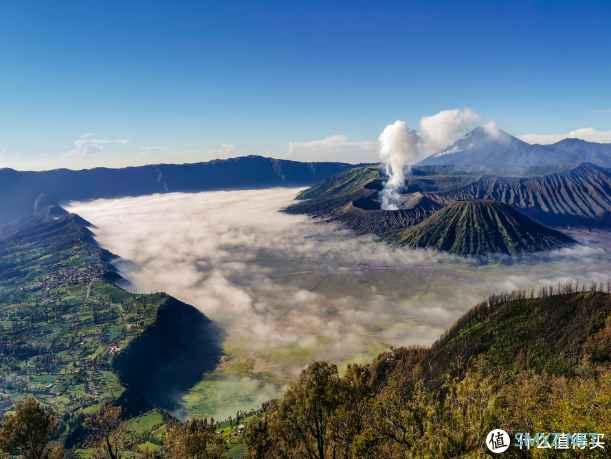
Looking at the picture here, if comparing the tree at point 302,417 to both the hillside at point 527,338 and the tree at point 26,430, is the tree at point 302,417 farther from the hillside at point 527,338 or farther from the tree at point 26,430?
the hillside at point 527,338

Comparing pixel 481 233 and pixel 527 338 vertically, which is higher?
pixel 481 233

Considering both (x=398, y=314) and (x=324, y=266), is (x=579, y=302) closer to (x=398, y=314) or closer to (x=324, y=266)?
(x=398, y=314)

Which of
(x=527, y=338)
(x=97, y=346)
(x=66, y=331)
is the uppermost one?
(x=527, y=338)

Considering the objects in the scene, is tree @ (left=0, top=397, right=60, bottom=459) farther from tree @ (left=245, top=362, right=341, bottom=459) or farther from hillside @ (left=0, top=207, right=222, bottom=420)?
hillside @ (left=0, top=207, right=222, bottom=420)

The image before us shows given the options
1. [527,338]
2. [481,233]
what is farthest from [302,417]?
[481,233]

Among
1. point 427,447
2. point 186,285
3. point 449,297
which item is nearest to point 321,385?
point 427,447

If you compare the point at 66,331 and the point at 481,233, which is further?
the point at 481,233

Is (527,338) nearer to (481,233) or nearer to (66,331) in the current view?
(481,233)

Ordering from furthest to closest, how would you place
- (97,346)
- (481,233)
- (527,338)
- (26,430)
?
(481,233)
(97,346)
(527,338)
(26,430)
